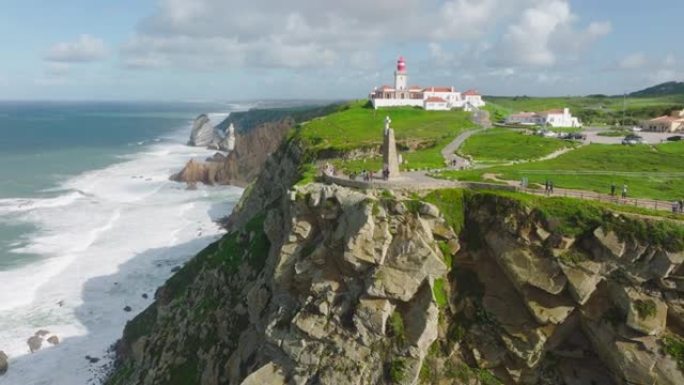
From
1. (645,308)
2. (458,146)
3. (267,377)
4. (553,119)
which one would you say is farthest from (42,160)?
(645,308)

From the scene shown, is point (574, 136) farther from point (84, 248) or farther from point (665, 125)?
point (84, 248)

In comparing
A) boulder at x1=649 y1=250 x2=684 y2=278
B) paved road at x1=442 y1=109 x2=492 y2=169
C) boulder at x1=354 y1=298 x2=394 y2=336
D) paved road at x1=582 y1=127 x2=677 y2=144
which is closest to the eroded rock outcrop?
paved road at x1=442 y1=109 x2=492 y2=169

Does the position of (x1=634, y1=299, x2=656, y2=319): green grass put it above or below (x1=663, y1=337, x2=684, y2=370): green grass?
above

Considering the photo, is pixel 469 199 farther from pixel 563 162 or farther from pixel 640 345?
pixel 563 162

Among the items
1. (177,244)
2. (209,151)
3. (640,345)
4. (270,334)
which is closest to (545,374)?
(640,345)

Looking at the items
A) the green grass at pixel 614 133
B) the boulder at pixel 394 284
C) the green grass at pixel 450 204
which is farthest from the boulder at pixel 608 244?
the green grass at pixel 614 133

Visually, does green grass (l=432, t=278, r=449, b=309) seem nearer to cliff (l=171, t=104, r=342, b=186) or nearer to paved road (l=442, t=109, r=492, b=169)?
paved road (l=442, t=109, r=492, b=169)

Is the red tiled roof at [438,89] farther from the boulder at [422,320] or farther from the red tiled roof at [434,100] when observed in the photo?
the boulder at [422,320]
